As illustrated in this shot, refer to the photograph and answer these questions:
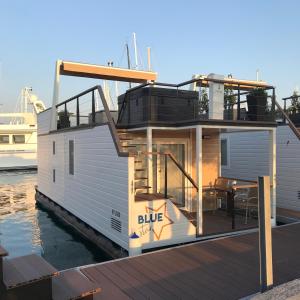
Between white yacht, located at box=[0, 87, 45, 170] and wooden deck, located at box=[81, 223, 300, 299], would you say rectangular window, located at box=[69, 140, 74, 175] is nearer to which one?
wooden deck, located at box=[81, 223, 300, 299]

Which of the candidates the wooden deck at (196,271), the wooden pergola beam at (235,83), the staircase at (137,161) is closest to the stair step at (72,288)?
the wooden deck at (196,271)

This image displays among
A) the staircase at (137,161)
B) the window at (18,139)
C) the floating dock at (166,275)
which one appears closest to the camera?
the floating dock at (166,275)

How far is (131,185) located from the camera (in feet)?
22.1

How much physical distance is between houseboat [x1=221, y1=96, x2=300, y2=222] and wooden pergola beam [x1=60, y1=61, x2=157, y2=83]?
3.76m

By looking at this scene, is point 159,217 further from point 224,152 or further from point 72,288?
point 224,152

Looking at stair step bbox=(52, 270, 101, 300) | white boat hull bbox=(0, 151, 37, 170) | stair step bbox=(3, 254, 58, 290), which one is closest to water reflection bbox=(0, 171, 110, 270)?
stair step bbox=(52, 270, 101, 300)

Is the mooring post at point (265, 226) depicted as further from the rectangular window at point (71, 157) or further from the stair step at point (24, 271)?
the rectangular window at point (71, 157)

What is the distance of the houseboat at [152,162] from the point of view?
7.16m

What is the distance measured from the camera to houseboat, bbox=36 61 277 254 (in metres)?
7.16

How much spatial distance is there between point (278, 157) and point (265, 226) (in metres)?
7.46

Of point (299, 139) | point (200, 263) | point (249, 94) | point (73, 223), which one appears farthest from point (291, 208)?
point (73, 223)

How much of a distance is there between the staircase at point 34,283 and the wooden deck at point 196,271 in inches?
24.3

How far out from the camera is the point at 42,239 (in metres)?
10.1

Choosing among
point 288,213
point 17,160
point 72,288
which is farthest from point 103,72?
point 17,160
